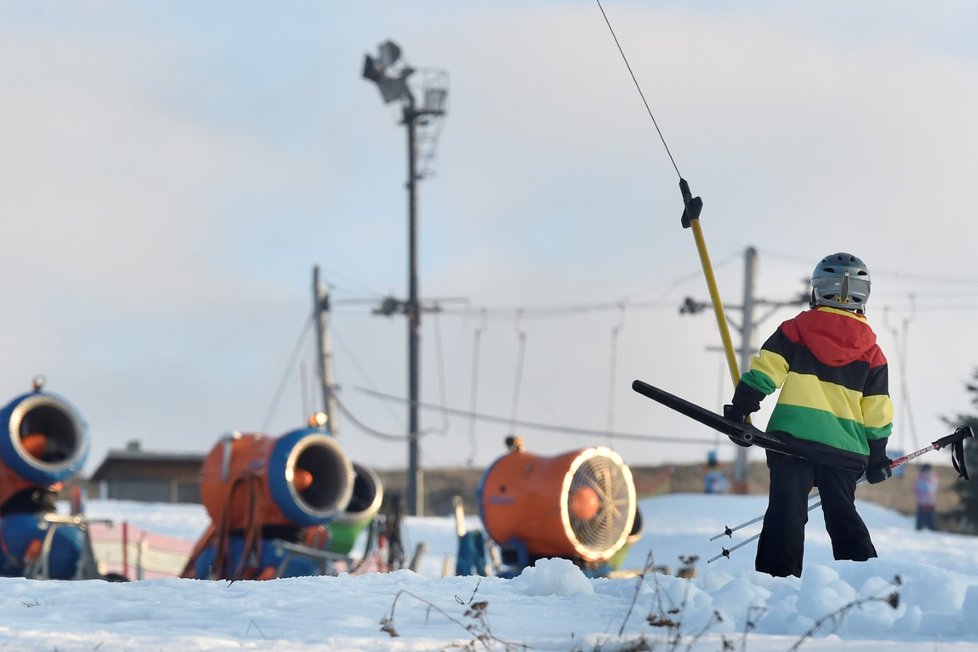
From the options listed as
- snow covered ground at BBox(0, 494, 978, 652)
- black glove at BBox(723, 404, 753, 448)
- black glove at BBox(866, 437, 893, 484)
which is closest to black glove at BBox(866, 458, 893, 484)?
black glove at BBox(866, 437, 893, 484)

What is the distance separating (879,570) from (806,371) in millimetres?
1351

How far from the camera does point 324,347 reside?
34656 millimetres

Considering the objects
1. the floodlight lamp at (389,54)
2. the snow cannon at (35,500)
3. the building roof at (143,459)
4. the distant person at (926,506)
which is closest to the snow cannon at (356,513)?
the snow cannon at (35,500)

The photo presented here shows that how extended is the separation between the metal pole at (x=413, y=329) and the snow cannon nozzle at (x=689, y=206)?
26.5 meters

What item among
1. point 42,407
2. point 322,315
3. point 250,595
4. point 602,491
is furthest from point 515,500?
point 322,315

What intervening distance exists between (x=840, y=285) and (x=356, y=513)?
10.6m

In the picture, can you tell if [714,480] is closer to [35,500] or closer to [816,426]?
[35,500]

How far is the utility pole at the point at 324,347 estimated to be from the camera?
34.2 m

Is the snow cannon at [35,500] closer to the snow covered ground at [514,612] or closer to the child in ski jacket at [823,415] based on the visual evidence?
the snow covered ground at [514,612]

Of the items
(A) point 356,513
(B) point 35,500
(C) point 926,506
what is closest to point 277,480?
(A) point 356,513

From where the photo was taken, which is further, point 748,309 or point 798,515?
point 748,309

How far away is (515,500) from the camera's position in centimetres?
1448

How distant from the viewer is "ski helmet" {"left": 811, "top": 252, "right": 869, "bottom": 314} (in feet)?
24.2

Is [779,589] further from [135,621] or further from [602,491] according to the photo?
[602,491]
